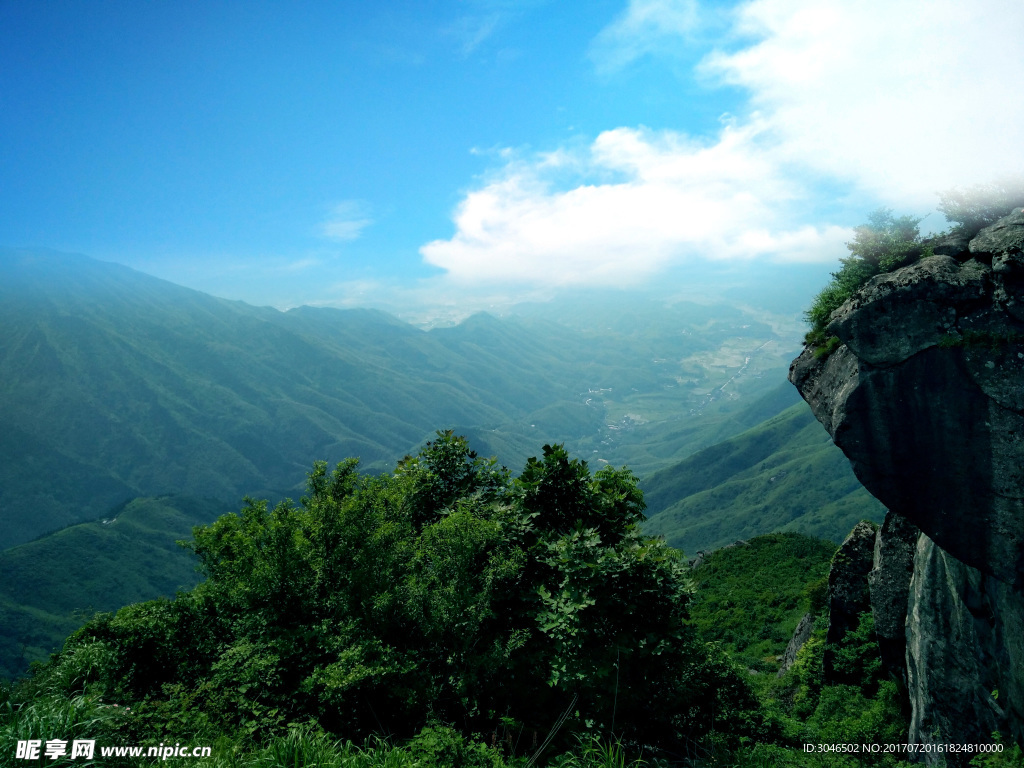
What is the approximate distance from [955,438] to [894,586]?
9223 mm

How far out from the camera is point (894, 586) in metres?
21.4

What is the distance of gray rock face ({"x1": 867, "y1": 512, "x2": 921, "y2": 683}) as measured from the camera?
21312 mm

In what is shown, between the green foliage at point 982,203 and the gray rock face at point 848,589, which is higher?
the green foliage at point 982,203

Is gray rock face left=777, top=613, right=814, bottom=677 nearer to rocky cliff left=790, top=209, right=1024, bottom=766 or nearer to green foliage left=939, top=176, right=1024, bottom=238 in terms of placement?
rocky cliff left=790, top=209, right=1024, bottom=766

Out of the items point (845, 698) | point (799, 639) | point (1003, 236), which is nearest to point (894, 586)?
point (845, 698)

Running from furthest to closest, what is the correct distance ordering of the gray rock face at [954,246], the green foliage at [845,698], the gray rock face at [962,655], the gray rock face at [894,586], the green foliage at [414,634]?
the gray rock face at [894,586] < the green foliage at [845,698] < the gray rock face at [954,246] < the gray rock face at [962,655] < the green foliage at [414,634]

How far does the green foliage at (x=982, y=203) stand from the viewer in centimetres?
1661

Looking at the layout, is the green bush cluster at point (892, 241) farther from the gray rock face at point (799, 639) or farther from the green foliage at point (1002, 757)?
the gray rock face at point (799, 639)

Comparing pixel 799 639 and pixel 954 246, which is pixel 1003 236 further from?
pixel 799 639

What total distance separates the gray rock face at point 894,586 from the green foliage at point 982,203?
38.3 feet

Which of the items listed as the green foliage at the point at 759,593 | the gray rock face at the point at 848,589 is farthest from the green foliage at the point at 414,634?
the green foliage at the point at 759,593

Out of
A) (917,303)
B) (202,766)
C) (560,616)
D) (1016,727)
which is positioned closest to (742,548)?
(1016,727)

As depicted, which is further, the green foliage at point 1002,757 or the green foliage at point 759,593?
the green foliage at point 759,593

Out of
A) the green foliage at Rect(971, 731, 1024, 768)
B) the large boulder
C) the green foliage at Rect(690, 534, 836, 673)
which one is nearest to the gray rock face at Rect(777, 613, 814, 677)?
the green foliage at Rect(690, 534, 836, 673)
